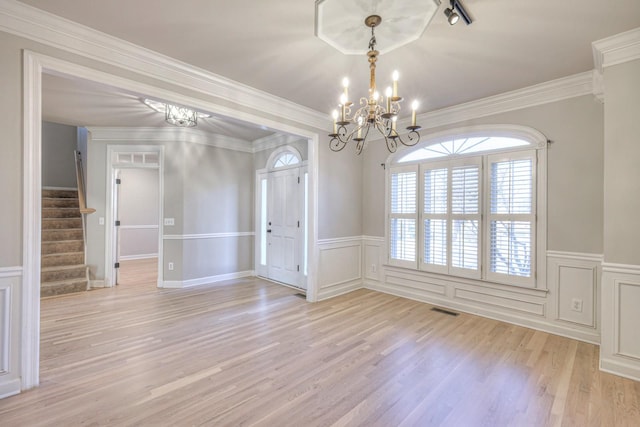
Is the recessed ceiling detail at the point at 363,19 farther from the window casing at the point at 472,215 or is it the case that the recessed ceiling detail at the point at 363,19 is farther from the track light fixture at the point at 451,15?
Result: the window casing at the point at 472,215

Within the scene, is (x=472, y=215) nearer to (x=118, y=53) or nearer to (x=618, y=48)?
(x=618, y=48)

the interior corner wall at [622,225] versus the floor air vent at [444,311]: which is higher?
the interior corner wall at [622,225]

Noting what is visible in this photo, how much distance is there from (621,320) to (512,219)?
1382mm

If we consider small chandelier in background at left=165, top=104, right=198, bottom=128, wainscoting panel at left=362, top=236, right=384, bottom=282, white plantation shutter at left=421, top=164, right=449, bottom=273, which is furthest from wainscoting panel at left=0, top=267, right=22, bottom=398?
white plantation shutter at left=421, top=164, right=449, bottom=273

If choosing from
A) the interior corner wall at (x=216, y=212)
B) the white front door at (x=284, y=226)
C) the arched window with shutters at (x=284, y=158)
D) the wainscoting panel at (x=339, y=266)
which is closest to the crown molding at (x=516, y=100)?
the arched window with shutters at (x=284, y=158)

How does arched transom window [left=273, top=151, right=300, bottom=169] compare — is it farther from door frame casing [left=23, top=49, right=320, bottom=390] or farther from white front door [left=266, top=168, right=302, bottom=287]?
door frame casing [left=23, top=49, right=320, bottom=390]

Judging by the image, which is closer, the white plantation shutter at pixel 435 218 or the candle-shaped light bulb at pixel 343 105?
the candle-shaped light bulb at pixel 343 105

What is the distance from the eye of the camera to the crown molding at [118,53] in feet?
6.95

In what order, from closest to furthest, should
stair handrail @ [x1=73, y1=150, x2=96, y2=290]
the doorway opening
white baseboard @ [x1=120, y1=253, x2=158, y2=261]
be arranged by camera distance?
stair handrail @ [x1=73, y1=150, x2=96, y2=290]
the doorway opening
white baseboard @ [x1=120, y1=253, x2=158, y2=261]

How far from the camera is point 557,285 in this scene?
128 inches

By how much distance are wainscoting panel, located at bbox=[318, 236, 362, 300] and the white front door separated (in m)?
0.66

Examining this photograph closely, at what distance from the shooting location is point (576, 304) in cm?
313

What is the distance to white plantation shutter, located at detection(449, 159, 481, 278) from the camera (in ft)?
12.5

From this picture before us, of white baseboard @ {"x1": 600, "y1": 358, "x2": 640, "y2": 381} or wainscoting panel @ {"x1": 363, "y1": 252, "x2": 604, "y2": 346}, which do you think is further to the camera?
wainscoting panel @ {"x1": 363, "y1": 252, "x2": 604, "y2": 346}
